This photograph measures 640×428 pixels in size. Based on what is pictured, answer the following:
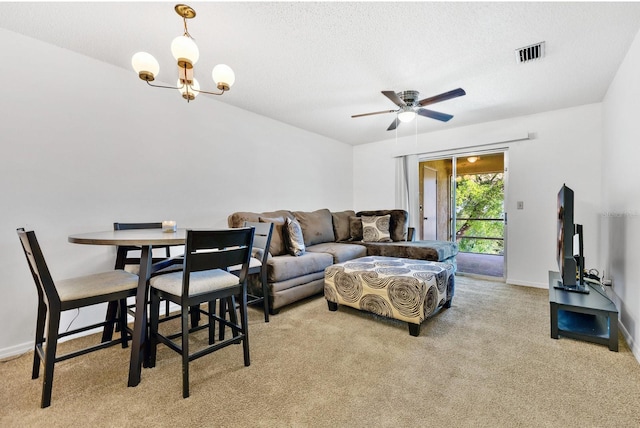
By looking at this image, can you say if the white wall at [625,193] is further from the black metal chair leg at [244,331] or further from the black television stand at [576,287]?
the black metal chair leg at [244,331]

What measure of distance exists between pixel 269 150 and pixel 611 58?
3603 millimetres

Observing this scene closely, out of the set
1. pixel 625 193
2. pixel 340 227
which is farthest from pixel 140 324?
Result: pixel 625 193

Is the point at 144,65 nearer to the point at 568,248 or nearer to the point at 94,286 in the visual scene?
the point at 94,286

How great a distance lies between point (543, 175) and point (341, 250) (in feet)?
9.43

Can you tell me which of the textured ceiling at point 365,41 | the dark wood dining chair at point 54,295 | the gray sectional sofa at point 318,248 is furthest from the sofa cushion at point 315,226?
the dark wood dining chair at point 54,295

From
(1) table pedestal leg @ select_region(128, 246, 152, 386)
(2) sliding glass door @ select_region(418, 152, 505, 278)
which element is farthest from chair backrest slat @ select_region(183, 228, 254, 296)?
(2) sliding glass door @ select_region(418, 152, 505, 278)

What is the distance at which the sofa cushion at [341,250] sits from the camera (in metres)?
3.56

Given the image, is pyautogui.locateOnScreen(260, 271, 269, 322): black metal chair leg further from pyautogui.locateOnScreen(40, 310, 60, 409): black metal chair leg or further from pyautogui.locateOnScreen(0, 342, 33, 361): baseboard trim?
pyautogui.locateOnScreen(0, 342, 33, 361): baseboard trim

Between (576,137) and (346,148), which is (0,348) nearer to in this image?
(346,148)

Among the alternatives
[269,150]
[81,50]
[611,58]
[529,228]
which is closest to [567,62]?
[611,58]

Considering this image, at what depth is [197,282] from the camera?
5.56ft

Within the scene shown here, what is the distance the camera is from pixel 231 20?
1928 mm

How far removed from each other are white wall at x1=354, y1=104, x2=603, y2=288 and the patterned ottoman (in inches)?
72.8

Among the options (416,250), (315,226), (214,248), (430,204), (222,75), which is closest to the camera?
(214,248)
